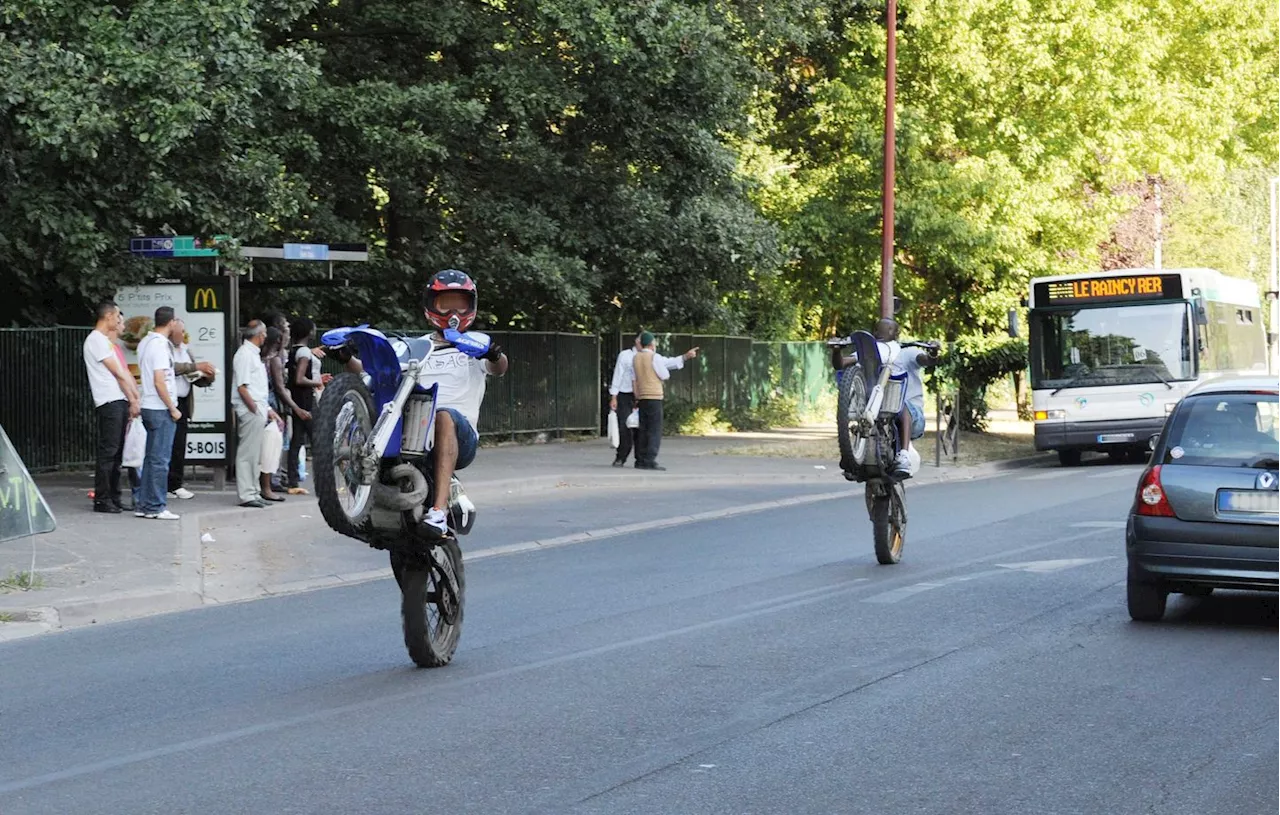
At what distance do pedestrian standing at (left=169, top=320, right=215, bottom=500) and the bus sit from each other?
1490cm

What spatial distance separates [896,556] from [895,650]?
14.0 feet

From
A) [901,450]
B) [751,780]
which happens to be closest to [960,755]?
[751,780]

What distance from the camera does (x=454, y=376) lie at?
8742mm

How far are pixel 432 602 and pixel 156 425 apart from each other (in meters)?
7.68

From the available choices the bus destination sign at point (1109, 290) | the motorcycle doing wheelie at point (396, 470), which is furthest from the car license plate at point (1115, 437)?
the motorcycle doing wheelie at point (396, 470)

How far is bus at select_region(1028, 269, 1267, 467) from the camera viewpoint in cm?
2822

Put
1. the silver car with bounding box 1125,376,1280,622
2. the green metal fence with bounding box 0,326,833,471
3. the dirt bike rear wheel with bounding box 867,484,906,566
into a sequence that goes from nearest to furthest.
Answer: the silver car with bounding box 1125,376,1280,622
the dirt bike rear wheel with bounding box 867,484,906,566
the green metal fence with bounding box 0,326,833,471

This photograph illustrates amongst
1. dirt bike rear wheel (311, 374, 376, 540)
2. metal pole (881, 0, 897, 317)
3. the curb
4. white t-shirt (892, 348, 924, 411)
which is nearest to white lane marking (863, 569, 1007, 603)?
white t-shirt (892, 348, 924, 411)

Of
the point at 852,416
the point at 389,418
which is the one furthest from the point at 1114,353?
the point at 389,418

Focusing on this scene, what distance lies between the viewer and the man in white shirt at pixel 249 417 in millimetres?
17125

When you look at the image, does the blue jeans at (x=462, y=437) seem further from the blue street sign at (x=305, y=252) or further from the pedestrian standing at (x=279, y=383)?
the blue street sign at (x=305, y=252)

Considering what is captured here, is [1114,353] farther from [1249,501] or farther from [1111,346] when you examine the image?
[1249,501]

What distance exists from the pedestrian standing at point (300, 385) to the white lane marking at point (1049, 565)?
25.7 ft

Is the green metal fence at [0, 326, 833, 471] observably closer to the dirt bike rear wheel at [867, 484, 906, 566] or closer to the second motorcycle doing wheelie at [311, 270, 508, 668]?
the dirt bike rear wheel at [867, 484, 906, 566]
